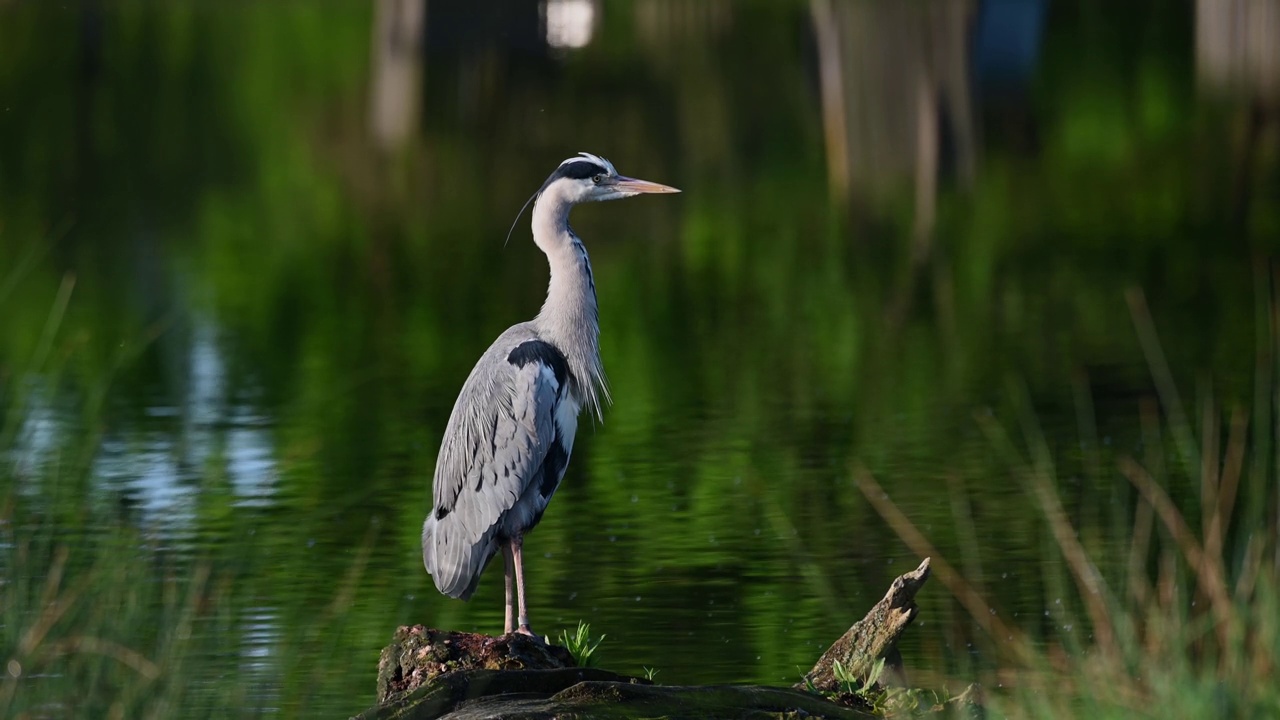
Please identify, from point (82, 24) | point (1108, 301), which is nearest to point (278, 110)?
point (82, 24)

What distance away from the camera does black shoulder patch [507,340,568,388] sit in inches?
299

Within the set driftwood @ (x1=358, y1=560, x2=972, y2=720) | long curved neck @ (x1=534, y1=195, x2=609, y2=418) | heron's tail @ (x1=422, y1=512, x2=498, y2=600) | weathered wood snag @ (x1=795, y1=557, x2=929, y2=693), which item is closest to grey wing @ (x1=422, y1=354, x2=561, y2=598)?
heron's tail @ (x1=422, y1=512, x2=498, y2=600)

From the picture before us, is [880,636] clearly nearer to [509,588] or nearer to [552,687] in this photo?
[552,687]

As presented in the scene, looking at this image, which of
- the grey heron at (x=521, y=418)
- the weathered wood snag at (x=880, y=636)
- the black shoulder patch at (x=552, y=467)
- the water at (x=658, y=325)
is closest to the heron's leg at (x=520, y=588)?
the grey heron at (x=521, y=418)

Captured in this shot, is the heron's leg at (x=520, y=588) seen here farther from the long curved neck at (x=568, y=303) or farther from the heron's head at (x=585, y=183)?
the heron's head at (x=585, y=183)

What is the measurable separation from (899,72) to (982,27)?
10208 mm

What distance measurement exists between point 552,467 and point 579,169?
1.12 meters

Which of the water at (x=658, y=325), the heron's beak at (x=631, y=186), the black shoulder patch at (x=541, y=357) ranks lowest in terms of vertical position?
the water at (x=658, y=325)

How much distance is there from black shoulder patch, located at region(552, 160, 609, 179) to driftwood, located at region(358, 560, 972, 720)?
1.97 m

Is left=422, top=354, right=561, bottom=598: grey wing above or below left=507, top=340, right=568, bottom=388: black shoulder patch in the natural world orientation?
below

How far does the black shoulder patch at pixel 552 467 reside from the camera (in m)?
7.69

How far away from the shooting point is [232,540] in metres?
9.78

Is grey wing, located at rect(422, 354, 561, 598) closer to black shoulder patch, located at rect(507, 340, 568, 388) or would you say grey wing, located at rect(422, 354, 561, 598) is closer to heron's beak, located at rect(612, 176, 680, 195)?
black shoulder patch, located at rect(507, 340, 568, 388)

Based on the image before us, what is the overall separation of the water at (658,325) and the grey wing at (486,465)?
442 millimetres
